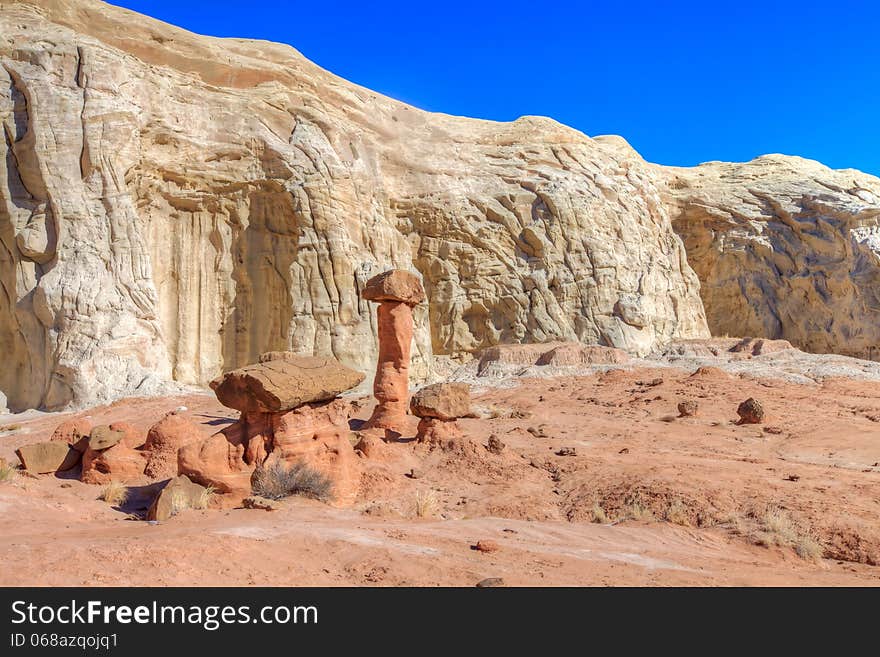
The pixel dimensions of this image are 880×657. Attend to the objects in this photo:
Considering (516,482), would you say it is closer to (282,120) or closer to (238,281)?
(238,281)

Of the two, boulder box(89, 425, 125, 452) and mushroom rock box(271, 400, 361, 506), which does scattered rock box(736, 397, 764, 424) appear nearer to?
mushroom rock box(271, 400, 361, 506)

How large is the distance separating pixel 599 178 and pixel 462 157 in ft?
19.4

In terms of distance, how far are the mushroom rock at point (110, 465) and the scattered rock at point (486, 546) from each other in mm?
5749

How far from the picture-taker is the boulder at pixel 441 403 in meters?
11.9

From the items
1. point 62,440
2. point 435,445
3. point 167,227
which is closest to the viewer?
point 62,440

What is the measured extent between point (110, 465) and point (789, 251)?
32145 millimetres

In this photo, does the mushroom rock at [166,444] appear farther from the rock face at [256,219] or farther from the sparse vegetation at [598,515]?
the rock face at [256,219]

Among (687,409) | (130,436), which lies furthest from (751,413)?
(130,436)

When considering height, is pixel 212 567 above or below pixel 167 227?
below

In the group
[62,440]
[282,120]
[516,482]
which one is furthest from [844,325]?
[62,440]

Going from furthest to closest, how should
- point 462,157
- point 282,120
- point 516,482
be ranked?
point 462,157 → point 282,120 → point 516,482

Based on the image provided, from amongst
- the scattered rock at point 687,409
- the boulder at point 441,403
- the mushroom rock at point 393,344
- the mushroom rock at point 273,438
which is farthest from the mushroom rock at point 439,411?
the scattered rock at point 687,409

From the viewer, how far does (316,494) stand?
8672 mm

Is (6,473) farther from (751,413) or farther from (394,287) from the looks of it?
(751,413)
